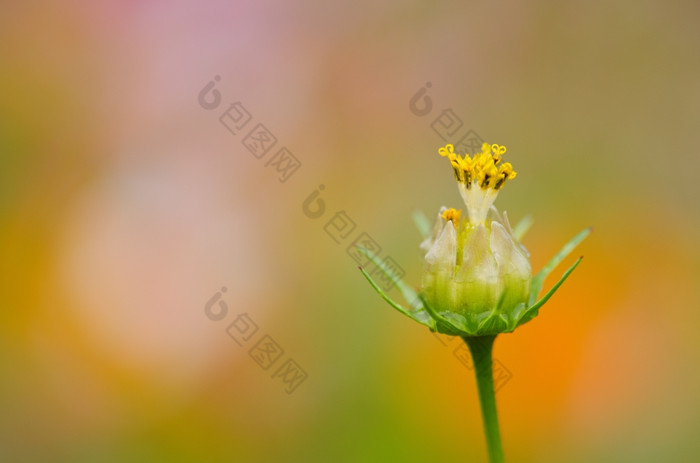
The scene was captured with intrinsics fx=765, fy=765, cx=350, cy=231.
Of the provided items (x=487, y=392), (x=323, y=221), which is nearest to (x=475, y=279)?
(x=487, y=392)

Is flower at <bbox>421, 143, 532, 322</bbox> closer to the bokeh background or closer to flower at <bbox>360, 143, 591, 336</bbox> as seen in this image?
flower at <bbox>360, 143, 591, 336</bbox>

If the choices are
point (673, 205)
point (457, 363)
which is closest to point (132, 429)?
point (457, 363)

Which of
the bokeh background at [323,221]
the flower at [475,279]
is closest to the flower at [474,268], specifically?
the flower at [475,279]

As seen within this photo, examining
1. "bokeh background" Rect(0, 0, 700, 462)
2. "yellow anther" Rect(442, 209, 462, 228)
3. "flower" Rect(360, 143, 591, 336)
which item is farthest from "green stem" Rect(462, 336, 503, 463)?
"bokeh background" Rect(0, 0, 700, 462)

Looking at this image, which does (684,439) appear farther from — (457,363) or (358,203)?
(358,203)

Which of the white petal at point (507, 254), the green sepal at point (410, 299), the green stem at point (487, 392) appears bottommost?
the green stem at point (487, 392)

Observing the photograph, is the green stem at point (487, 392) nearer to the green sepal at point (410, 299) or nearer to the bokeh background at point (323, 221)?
the green sepal at point (410, 299)

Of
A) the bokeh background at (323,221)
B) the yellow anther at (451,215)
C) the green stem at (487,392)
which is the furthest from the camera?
the bokeh background at (323,221)
